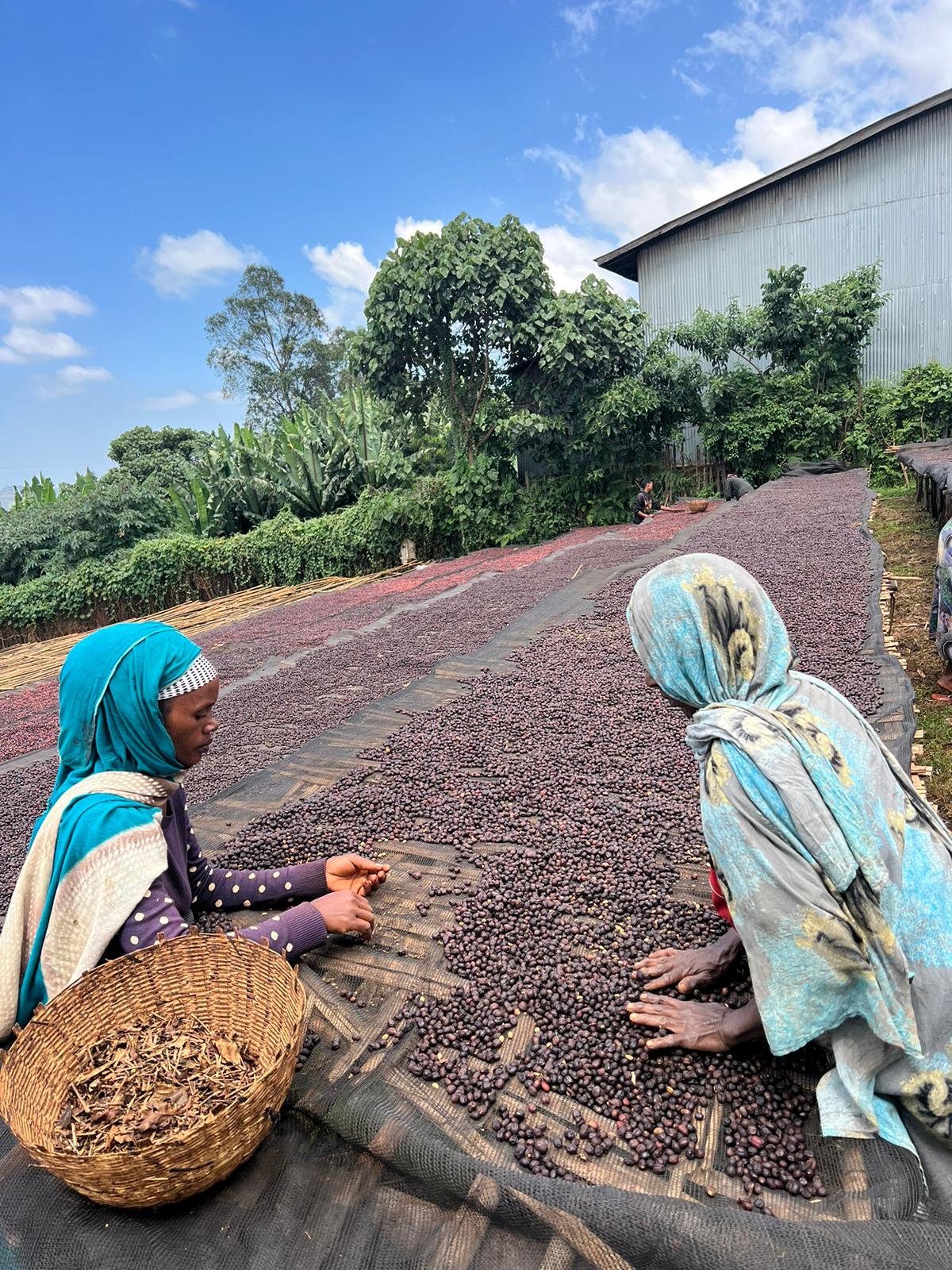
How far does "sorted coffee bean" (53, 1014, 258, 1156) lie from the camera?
1.41 m

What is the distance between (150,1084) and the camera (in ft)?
4.96

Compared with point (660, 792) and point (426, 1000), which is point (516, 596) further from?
point (426, 1000)

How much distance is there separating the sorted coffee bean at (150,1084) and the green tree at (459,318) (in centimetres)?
1597

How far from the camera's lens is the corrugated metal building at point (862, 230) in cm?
1616

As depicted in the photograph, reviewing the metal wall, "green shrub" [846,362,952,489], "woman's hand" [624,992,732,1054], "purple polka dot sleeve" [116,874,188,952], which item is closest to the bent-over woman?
"woman's hand" [624,992,732,1054]

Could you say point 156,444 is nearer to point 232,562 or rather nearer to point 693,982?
point 232,562

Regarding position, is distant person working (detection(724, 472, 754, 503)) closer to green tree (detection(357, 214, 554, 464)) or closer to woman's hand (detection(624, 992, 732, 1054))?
green tree (detection(357, 214, 554, 464))

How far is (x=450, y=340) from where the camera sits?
655 inches

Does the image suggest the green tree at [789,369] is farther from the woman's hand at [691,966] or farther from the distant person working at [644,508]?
the woman's hand at [691,966]

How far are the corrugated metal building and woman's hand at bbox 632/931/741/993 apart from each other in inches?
722

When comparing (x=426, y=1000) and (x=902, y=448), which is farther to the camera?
(x=902, y=448)

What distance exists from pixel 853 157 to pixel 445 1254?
2125 cm

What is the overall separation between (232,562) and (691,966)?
56.0 ft

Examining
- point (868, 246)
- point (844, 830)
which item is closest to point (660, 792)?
point (844, 830)
